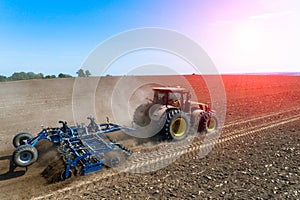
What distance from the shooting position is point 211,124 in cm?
856

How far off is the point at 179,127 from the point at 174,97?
115 centimetres

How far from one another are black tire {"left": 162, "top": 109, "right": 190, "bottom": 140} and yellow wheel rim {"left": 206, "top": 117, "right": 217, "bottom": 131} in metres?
1.09

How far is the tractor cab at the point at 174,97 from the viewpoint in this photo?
25.9 feet

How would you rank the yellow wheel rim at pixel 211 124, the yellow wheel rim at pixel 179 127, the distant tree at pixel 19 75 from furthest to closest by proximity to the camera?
the distant tree at pixel 19 75, the yellow wheel rim at pixel 211 124, the yellow wheel rim at pixel 179 127

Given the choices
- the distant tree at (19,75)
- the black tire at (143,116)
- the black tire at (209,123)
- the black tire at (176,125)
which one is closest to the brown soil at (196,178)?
the black tire at (176,125)

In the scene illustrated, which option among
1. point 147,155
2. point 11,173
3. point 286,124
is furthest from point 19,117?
point 286,124

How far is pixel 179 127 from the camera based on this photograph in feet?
25.9

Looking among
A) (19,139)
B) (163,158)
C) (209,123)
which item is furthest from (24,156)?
(209,123)

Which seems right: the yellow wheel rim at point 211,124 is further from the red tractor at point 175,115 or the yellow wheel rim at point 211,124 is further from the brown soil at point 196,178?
the brown soil at point 196,178

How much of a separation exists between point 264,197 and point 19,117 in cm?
1284

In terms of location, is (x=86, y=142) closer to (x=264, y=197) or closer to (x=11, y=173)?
(x=11, y=173)

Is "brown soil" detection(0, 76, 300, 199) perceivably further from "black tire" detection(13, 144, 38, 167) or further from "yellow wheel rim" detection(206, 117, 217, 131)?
"yellow wheel rim" detection(206, 117, 217, 131)

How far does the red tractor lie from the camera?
740 centimetres

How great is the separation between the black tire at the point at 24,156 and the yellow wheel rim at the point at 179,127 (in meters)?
4.54
